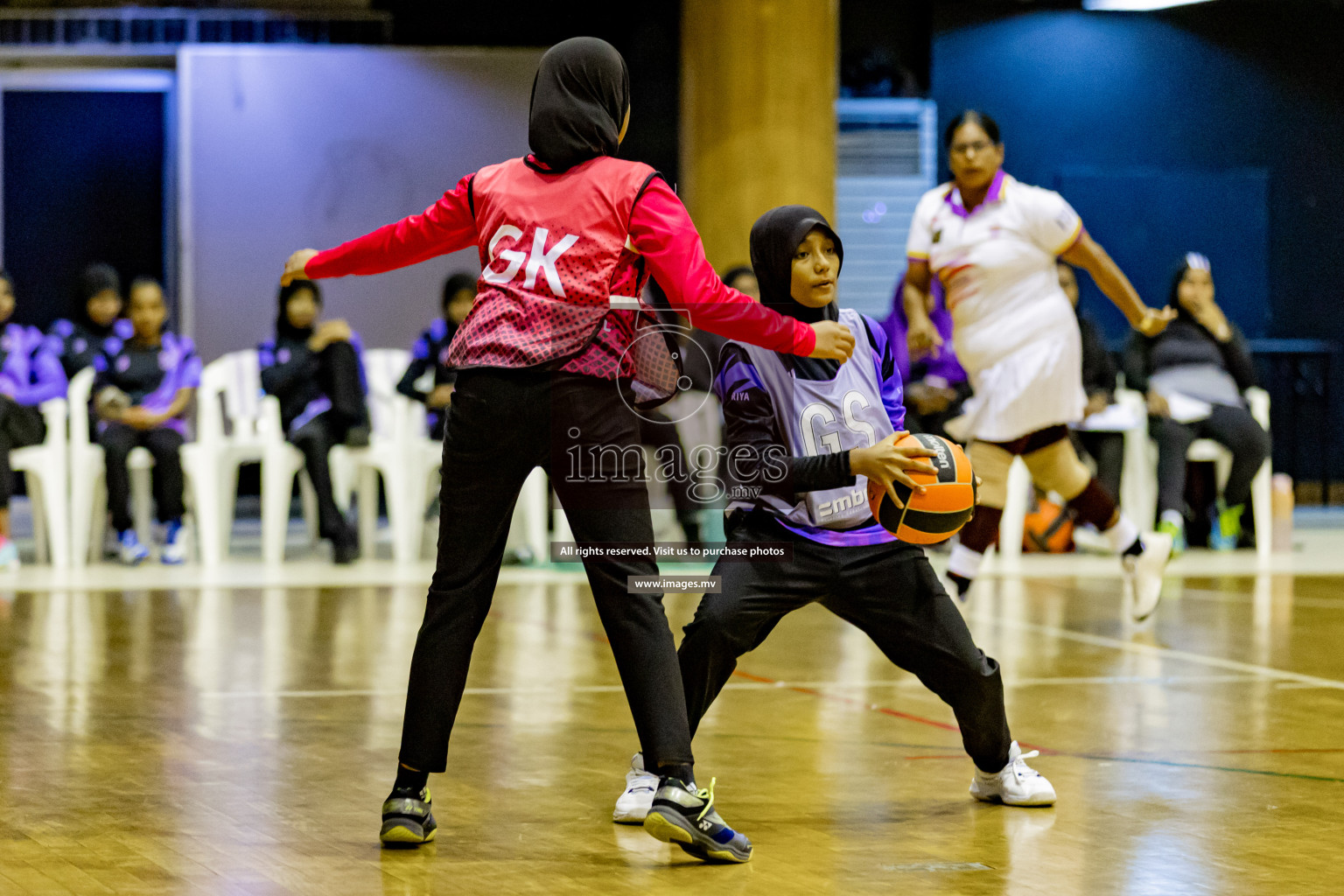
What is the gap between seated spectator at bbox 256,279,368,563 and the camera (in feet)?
29.9

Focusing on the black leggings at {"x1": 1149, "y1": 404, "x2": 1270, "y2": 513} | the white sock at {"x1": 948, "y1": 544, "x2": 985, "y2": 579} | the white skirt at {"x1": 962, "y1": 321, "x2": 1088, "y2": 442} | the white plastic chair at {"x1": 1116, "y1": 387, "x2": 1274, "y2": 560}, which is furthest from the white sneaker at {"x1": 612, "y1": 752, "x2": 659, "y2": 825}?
the white plastic chair at {"x1": 1116, "y1": 387, "x2": 1274, "y2": 560}

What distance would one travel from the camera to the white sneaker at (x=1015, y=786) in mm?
3518

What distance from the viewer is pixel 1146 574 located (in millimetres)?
6254

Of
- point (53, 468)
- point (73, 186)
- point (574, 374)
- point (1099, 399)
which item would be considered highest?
point (73, 186)

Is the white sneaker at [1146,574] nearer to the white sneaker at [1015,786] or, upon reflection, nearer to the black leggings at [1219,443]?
the white sneaker at [1015,786]

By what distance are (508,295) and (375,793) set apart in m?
1.20

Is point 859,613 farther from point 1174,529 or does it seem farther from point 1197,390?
point 1197,390

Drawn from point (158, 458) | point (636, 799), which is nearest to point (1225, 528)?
point (158, 458)

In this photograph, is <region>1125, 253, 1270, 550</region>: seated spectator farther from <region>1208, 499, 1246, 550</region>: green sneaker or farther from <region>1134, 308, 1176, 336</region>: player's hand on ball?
<region>1134, 308, 1176, 336</region>: player's hand on ball

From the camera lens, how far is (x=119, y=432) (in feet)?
29.9

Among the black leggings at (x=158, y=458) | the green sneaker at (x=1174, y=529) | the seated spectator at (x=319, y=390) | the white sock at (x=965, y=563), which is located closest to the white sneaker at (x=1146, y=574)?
the white sock at (x=965, y=563)

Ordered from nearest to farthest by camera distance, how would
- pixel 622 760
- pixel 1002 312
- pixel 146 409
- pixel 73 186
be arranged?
pixel 622 760, pixel 1002 312, pixel 146 409, pixel 73 186

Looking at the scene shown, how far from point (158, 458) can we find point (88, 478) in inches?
14.8

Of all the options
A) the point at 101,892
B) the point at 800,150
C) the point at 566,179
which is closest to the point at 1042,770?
the point at 566,179
